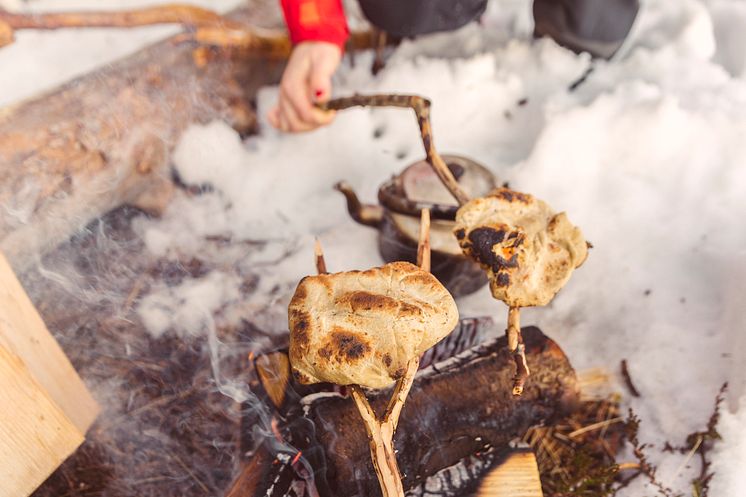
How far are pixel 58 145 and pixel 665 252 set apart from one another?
7.95ft

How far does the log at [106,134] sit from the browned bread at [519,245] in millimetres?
1600

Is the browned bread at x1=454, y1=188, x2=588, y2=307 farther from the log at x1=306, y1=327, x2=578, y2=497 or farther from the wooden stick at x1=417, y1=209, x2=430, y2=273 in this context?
the log at x1=306, y1=327, x2=578, y2=497

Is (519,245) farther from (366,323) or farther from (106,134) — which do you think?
(106,134)

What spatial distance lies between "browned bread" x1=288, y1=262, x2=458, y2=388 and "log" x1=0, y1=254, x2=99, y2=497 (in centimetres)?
61

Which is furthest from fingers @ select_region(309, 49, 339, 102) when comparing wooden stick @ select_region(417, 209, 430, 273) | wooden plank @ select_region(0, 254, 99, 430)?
wooden plank @ select_region(0, 254, 99, 430)

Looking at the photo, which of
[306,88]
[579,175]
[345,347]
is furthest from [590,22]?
[345,347]

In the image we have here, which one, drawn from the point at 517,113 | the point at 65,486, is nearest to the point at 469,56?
the point at 517,113

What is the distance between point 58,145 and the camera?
207cm

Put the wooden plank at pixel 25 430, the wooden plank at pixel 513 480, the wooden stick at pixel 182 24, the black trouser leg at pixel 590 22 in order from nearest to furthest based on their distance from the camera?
the wooden plank at pixel 25 430, the wooden plank at pixel 513 480, the wooden stick at pixel 182 24, the black trouser leg at pixel 590 22

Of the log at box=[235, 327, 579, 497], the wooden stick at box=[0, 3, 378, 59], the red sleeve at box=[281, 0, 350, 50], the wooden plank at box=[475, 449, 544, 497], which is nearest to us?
the log at box=[235, 327, 579, 497]

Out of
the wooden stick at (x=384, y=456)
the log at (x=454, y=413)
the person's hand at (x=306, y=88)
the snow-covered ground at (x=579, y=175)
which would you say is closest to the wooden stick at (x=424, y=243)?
the log at (x=454, y=413)

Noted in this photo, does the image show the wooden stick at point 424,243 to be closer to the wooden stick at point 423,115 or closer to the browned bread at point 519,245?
the browned bread at point 519,245

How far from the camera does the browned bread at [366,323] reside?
107 cm

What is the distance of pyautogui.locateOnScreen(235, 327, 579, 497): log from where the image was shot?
52.6 inches
